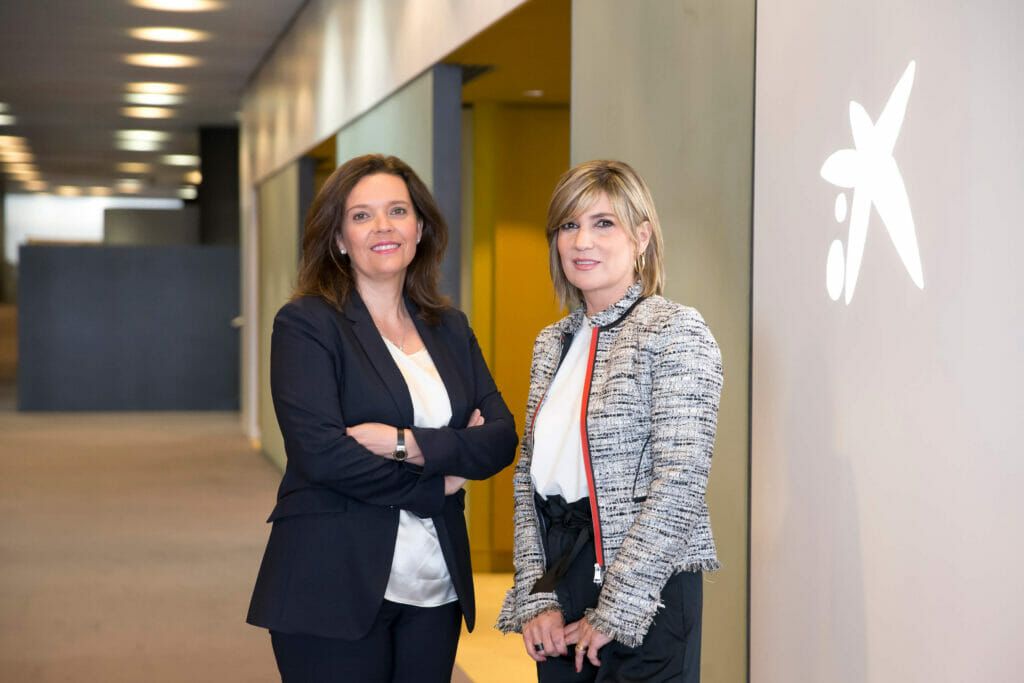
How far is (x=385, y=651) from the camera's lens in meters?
2.37

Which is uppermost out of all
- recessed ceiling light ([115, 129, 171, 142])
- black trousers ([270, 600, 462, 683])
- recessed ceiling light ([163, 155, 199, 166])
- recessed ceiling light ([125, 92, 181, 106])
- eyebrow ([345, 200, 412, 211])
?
recessed ceiling light ([125, 92, 181, 106])

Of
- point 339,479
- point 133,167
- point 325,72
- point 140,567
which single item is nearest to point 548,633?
point 339,479

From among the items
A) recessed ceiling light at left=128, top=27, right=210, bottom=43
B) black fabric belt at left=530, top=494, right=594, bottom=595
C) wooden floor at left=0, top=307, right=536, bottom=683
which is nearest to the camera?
black fabric belt at left=530, top=494, right=594, bottom=595

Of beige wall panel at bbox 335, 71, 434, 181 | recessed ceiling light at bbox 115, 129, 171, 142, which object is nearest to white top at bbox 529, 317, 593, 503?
beige wall panel at bbox 335, 71, 434, 181

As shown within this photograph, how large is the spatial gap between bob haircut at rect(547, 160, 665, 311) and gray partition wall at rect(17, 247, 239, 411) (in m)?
15.4

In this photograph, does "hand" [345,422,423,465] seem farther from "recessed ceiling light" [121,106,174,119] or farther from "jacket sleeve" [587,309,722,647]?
"recessed ceiling light" [121,106,174,119]

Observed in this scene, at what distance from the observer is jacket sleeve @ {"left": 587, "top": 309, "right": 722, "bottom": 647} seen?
195 centimetres

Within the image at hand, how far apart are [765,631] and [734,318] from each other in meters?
0.73

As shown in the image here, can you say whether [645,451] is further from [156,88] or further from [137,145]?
[137,145]

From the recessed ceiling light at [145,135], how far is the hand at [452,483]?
1613 cm

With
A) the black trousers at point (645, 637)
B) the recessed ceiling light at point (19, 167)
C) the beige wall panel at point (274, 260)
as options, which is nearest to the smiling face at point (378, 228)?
the black trousers at point (645, 637)

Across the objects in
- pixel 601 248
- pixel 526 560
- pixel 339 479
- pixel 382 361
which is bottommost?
pixel 526 560

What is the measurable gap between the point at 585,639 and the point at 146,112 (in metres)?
14.8

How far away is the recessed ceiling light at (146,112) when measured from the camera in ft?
49.8
